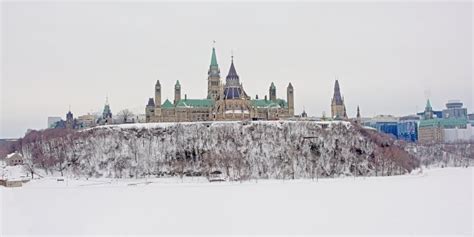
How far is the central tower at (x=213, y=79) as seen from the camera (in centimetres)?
8656

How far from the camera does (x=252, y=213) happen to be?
2597 cm

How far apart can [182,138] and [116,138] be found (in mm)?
9087

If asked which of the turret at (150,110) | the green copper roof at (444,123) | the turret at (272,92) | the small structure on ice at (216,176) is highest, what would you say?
the turret at (272,92)

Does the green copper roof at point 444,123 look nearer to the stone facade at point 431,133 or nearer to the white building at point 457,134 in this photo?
the stone facade at point 431,133

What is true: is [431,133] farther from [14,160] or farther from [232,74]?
[14,160]

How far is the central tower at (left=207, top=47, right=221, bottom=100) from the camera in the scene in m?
86.6

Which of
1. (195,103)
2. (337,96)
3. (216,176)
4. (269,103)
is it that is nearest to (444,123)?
(337,96)

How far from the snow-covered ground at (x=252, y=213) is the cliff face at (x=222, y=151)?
2607 centimetres

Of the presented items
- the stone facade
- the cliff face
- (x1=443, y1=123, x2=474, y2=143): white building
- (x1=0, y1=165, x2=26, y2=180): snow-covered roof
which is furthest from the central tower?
(x1=443, y1=123, x2=474, y2=143): white building

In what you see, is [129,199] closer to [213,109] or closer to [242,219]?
[242,219]

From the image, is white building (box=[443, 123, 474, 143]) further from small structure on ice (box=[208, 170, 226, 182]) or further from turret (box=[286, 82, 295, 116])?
small structure on ice (box=[208, 170, 226, 182])

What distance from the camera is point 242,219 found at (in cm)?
2422

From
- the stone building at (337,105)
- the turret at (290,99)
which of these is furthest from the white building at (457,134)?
the turret at (290,99)

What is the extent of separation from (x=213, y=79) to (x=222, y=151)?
24387 millimetres
